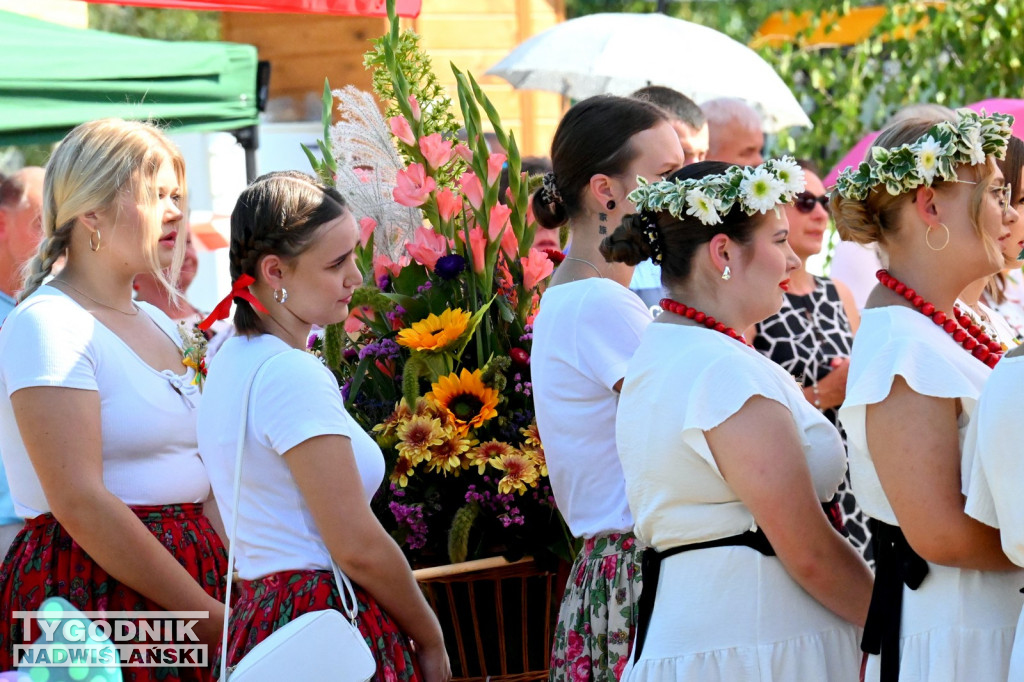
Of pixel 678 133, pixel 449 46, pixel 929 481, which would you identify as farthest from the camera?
pixel 449 46

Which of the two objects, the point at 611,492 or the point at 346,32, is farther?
the point at 346,32

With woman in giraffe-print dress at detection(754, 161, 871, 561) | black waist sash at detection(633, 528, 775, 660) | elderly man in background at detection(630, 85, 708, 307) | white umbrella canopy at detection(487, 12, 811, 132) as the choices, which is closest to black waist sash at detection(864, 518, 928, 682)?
black waist sash at detection(633, 528, 775, 660)

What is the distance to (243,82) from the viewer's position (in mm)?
5281

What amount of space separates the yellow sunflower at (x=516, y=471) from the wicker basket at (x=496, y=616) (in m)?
0.16

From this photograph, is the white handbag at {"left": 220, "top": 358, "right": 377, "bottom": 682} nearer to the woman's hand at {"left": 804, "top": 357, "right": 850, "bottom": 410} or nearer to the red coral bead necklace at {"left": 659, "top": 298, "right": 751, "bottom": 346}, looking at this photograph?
the red coral bead necklace at {"left": 659, "top": 298, "right": 751, "bottom": 346}

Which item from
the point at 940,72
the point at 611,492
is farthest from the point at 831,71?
the point at 611,492

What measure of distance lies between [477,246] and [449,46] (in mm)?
4481

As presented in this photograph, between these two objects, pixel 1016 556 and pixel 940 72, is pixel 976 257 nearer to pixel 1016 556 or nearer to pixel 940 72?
pixel 1016 556

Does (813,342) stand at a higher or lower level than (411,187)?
lower

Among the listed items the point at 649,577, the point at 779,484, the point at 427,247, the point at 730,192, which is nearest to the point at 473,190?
the point at 427,247

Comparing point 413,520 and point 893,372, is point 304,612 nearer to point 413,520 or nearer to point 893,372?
point 413,520

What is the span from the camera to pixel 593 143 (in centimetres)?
261

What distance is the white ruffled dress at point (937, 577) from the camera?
1872 millimetres

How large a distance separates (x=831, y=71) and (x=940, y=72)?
683 millimetres
